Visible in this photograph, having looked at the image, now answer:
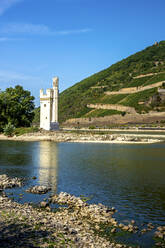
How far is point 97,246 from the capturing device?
9.72 m

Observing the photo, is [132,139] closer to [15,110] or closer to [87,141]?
[87,141]

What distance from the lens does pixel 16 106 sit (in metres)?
64.4

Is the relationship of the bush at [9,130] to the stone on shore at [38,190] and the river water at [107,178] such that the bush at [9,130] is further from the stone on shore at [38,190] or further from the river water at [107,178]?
the stone on shore at [38,190]

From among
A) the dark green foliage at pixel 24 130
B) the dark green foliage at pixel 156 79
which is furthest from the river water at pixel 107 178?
the dark green foliage at pixel 156 79

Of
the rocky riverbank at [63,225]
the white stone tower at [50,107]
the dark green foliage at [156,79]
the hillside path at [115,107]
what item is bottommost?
the rocky riverbank at [63,225]

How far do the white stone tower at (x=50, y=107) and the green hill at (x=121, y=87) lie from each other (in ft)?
183

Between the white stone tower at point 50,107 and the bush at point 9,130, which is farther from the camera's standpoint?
the white stone tower at point 50,107

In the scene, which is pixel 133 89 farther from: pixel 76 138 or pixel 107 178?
pixel 107 178

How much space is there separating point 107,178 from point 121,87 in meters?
127

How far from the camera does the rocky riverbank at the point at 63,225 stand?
9.89m

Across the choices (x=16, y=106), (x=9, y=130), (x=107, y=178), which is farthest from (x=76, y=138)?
(x=107, y=178)

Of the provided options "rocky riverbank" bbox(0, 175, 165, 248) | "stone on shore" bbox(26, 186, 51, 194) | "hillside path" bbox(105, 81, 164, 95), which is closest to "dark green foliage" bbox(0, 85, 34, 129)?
"stone on shore" bbox(26, 186, 51, 194)

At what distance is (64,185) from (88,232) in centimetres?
758

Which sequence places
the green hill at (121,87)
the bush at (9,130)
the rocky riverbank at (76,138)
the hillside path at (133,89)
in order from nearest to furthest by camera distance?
1. the rocky riverbank at (76,138)
2. the bush at (9,130)
3. the green hill at (121,87)
4. the hillside path at (133,89)
